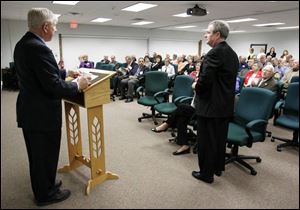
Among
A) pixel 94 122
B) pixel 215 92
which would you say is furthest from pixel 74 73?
pixel 215 92

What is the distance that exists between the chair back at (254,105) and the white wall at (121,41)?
8.52 meters

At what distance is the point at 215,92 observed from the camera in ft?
6.53

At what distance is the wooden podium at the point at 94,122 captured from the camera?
1960 millimetres

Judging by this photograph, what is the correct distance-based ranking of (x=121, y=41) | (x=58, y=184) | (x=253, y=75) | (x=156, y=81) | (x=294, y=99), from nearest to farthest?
1. (x=294, y=99)
2. (x=58, y=184)
3. (x=156, y=81)
4. (x=253, y=75)
5. (x=121, y=41)

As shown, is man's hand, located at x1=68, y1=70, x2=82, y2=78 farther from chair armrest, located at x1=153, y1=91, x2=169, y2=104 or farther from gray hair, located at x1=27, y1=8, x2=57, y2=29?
chair armrest, located at x1=153, y1=91, x2=169, y2=104

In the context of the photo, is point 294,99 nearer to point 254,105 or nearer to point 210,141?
point 210,141

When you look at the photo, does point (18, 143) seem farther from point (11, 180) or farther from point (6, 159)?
point (11, 180)

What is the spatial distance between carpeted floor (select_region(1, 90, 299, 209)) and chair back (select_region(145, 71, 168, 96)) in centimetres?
115

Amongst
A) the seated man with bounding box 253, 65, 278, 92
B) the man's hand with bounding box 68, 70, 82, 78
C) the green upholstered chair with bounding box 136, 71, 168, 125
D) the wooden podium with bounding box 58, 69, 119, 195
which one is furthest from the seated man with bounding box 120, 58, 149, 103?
the man's hand with bounding box 68, 70, 82, 78

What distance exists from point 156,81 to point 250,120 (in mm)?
2040

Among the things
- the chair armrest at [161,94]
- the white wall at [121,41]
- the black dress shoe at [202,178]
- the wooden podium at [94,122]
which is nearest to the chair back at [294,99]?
the black dress shoe at [202,178]

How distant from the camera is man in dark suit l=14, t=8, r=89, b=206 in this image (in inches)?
63.1

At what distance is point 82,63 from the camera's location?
7547 millimetres

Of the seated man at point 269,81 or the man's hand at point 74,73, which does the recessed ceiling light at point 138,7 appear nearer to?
the seated man at point 269,81
